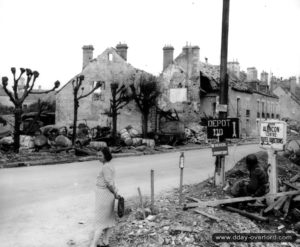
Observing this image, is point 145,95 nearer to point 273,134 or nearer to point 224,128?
point 224,128

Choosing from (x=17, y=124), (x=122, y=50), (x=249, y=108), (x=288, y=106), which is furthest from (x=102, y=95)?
(x=288, y=106)

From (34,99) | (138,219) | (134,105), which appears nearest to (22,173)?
(138,219)

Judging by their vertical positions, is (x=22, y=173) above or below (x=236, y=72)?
below

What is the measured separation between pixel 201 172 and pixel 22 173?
262 inches

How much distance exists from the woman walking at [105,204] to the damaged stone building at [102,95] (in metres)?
26.8

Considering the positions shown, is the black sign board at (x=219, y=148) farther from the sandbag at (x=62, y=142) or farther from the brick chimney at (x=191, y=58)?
the brick chimney at (x=191, y=58)

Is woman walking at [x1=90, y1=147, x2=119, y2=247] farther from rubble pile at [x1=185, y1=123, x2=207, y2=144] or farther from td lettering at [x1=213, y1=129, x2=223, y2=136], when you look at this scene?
rubble pile at [x1=185, y1=123, x2=207, y2=144]

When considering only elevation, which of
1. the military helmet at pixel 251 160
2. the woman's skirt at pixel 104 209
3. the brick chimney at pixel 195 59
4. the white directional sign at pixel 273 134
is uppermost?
the brick chimney at pixel 195 59

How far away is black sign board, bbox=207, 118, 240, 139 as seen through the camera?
27.5ft

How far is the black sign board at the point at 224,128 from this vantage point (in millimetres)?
8375

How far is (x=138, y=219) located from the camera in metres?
6.54

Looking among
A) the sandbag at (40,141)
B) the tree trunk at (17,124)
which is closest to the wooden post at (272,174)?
the tree trunk at (17,124)

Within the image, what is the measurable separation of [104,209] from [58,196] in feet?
13.0

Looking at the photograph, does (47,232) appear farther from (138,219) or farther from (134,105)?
(134,105)
